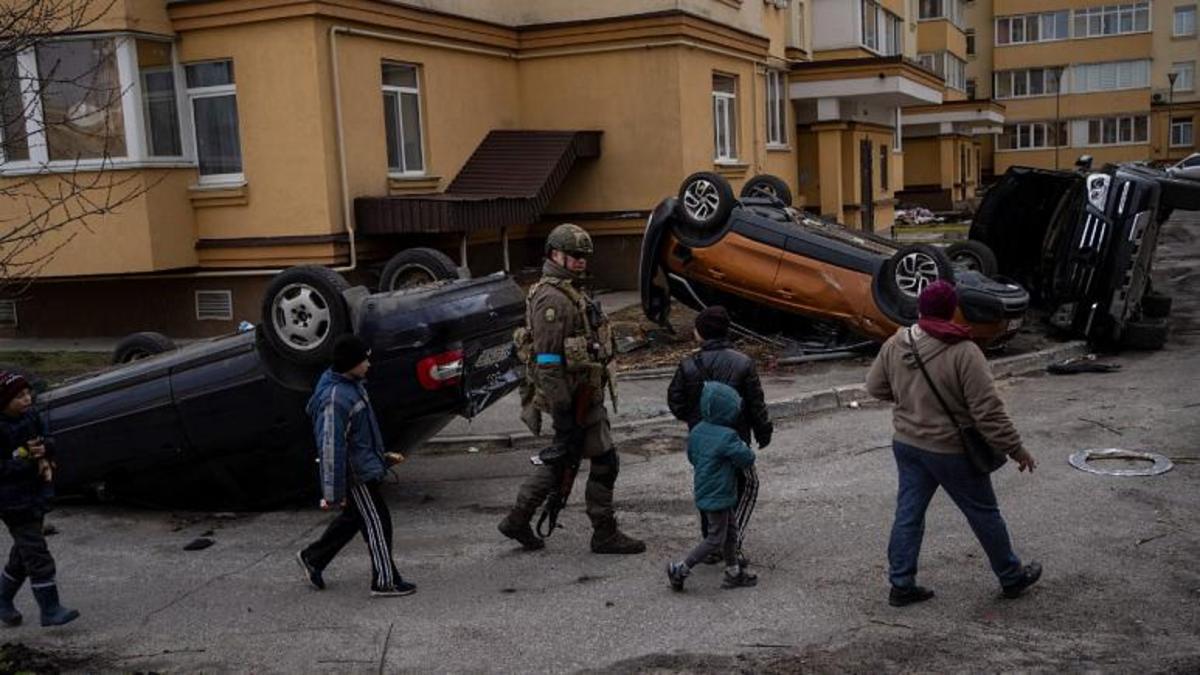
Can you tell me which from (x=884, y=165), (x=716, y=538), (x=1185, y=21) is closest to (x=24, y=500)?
(x=716, y=538)

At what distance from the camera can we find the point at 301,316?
7.20 meters

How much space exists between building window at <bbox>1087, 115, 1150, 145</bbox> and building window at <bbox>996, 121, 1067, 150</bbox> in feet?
4.67

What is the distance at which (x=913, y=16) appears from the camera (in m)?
37.7

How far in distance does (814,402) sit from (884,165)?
2233 cm

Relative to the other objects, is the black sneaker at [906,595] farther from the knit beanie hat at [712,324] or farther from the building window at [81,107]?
the building window at [81,107]

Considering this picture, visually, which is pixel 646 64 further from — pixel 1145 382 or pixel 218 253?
pixel 1145 382

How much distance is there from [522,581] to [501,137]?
13614 mm

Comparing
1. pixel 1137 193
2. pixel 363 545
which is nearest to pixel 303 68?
pixel 363 545

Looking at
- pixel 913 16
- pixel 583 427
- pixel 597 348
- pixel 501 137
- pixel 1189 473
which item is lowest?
pixel 1189 473

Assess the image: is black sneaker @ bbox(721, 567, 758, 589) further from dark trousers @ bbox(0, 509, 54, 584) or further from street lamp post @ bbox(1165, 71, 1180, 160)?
street lamp post @ bbox(1165, 71, 1180, 160)

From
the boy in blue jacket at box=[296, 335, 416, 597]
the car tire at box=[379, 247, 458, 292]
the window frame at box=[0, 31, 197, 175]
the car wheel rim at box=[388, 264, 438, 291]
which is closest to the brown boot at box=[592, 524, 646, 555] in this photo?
the boy in blue jacket at box=[296, 335, 416, 597]

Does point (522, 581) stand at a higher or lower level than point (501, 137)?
lower

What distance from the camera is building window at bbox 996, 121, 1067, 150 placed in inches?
2347

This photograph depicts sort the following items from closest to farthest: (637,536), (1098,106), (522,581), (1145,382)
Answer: (522,581) → (637,536) → (1145,382) → (1098,106)
